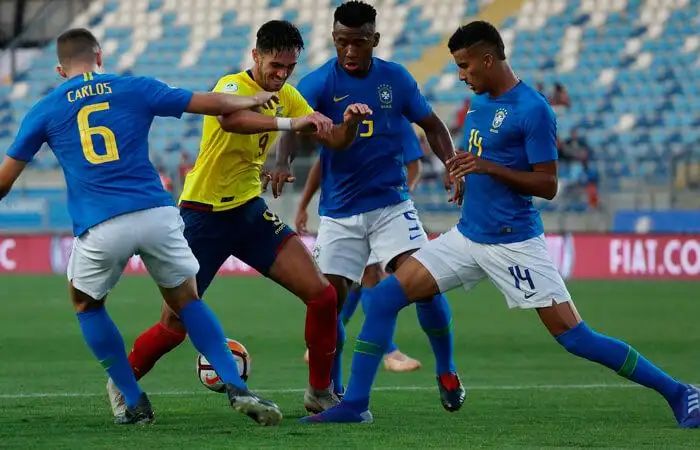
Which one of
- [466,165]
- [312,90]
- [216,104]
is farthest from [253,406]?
[312,90]

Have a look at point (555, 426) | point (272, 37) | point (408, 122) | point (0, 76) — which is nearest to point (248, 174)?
point (272, 37)

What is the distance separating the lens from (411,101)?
8875 mm

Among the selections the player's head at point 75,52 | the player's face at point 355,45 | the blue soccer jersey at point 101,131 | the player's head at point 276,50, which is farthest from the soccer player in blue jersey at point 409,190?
the player's head at point 75,52

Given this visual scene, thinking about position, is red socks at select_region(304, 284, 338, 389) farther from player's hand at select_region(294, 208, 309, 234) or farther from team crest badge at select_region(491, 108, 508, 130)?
player's hand at select_region(294, 208, 309, 234)

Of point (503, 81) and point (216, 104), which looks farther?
point (503, 81)

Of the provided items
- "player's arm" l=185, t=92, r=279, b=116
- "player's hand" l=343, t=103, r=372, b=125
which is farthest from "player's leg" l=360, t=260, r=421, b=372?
"player's arm" l=185, t=92, r=279, b=116

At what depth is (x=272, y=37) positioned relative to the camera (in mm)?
7914

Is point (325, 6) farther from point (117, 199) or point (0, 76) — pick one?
point (117, 199)

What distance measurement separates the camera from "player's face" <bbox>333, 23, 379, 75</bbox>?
8539mm

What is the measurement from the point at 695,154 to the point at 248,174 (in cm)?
1468

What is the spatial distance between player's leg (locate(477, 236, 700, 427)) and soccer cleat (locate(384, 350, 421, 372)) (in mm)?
3364

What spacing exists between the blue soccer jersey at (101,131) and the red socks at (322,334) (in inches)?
51.4

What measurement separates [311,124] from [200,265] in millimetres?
1417

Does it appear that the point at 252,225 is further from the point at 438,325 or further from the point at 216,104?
the point at 438,325
